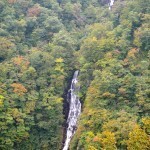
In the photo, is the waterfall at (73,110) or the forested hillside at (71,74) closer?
the forested hillside at (71,74)

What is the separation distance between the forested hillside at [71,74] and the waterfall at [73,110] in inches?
22.1

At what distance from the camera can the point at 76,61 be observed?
30719 mm

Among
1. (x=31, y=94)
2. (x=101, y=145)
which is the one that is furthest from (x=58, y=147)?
(x=101, y=145)

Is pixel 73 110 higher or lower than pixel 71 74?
lower

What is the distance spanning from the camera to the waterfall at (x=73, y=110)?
2742 centimetres

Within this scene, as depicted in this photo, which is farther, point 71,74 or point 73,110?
point 71,74

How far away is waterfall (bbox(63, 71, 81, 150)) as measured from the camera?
27.4 meters

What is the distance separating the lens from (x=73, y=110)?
28828 mm

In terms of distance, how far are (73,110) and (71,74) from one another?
413cm

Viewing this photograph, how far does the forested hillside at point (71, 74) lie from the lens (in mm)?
22828

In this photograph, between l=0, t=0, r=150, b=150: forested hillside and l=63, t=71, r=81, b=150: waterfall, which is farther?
l=63, t=71, r=81, b=150: waterfall

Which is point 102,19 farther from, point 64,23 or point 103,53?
point 103,53

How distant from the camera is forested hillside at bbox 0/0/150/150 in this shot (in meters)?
22.8

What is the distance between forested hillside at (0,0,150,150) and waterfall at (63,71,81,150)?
1.84ft
